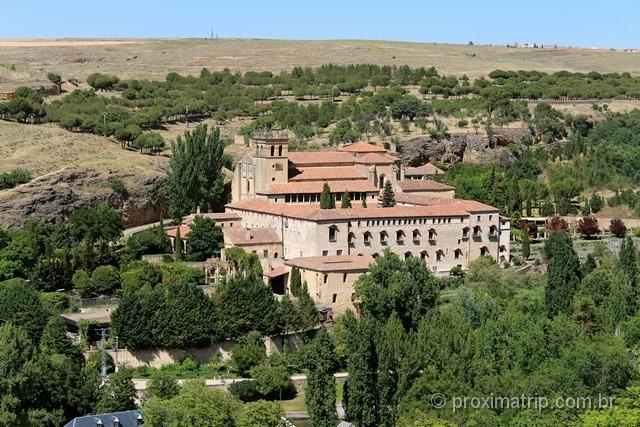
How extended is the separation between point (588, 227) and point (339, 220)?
15.6 m

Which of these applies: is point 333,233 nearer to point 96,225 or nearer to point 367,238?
point 367,238

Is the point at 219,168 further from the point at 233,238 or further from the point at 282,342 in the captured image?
the point at 282,342

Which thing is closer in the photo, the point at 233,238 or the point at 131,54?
the point at 233,238

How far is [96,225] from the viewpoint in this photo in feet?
183

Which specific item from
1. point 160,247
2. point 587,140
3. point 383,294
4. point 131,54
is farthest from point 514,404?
point 131,54

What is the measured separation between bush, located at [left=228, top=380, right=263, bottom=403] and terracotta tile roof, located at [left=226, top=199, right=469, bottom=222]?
38.7 ft

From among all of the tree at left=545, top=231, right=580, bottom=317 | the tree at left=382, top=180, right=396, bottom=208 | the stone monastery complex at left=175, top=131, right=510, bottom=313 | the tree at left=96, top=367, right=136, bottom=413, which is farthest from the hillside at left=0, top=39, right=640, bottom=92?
the tree at left=96, top=367, right=136, bottom=413

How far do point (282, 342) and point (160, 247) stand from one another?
406 inches

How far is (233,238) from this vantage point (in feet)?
181

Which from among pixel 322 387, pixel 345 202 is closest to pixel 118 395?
pixel 322 387

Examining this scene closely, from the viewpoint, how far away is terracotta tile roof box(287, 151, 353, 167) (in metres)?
61.8

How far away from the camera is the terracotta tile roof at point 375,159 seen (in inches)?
2438

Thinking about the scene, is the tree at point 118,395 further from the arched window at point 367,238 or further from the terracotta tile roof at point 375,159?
the terracotta tile roof at point 375,159

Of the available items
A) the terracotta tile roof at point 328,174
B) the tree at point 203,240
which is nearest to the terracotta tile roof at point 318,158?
the terracotta tile roof at point 328,174
